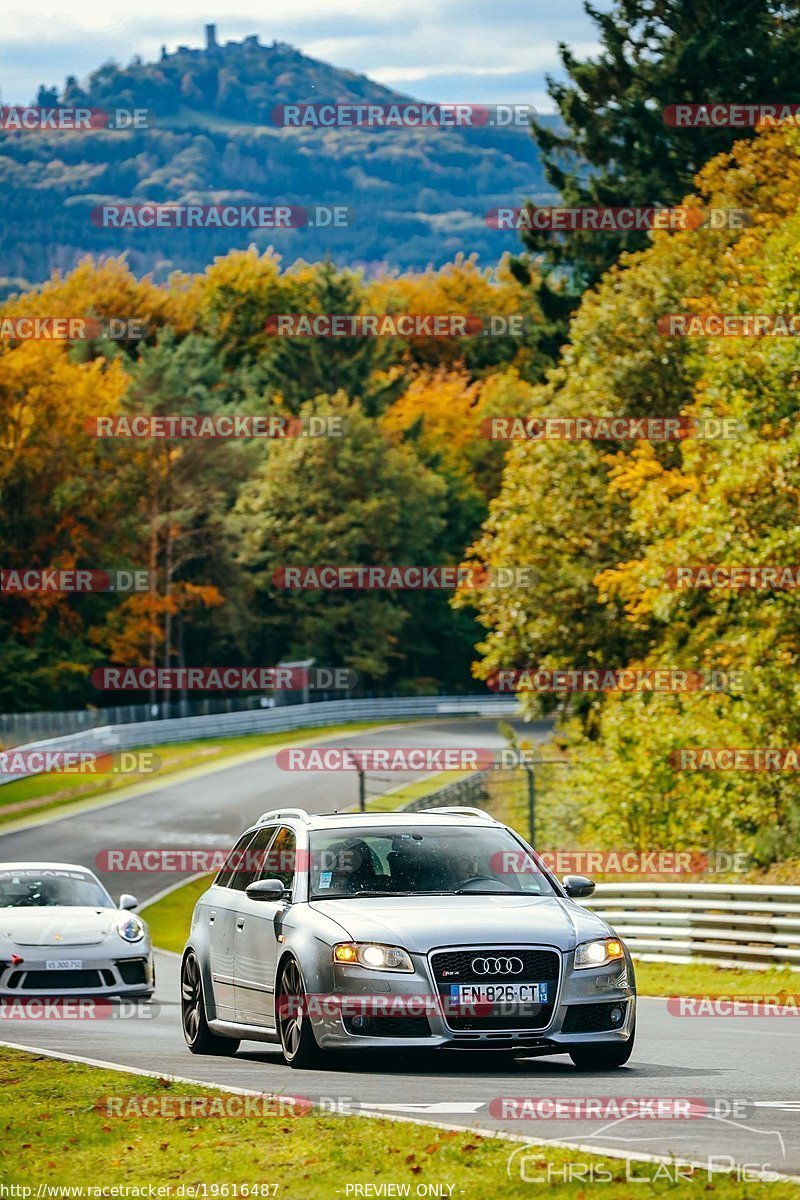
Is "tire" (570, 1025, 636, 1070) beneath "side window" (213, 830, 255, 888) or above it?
beneath

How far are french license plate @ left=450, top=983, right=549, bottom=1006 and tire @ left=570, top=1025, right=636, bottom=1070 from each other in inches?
18.6

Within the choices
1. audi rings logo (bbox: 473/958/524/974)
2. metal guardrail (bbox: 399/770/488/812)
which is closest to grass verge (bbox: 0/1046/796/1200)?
audi rings logo (bbox: 473/958/524/974)

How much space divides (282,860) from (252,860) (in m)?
0.63

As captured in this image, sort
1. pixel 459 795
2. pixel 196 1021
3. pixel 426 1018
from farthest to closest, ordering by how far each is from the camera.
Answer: pixel 459 795
pixel 196 1021
pixel 426 1018

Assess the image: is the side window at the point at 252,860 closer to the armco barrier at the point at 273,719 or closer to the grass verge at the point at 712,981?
the grass verge at the point at 712,981

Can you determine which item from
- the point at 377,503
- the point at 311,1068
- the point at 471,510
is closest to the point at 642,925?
the point at 311,1068

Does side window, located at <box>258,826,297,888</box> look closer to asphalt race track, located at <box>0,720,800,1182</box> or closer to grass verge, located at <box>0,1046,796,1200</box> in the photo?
asphalt race track, located at <box>0,720,800,1182</box>

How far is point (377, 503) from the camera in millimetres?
89625

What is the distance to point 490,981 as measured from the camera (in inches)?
431

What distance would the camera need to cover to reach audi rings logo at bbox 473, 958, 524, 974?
1093 cm

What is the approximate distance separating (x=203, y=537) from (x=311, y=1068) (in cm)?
7846

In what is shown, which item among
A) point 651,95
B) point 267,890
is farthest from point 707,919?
point 651,95

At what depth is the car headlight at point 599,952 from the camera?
1113 cm

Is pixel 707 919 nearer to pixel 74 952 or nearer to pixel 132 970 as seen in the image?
pixel 132 970
